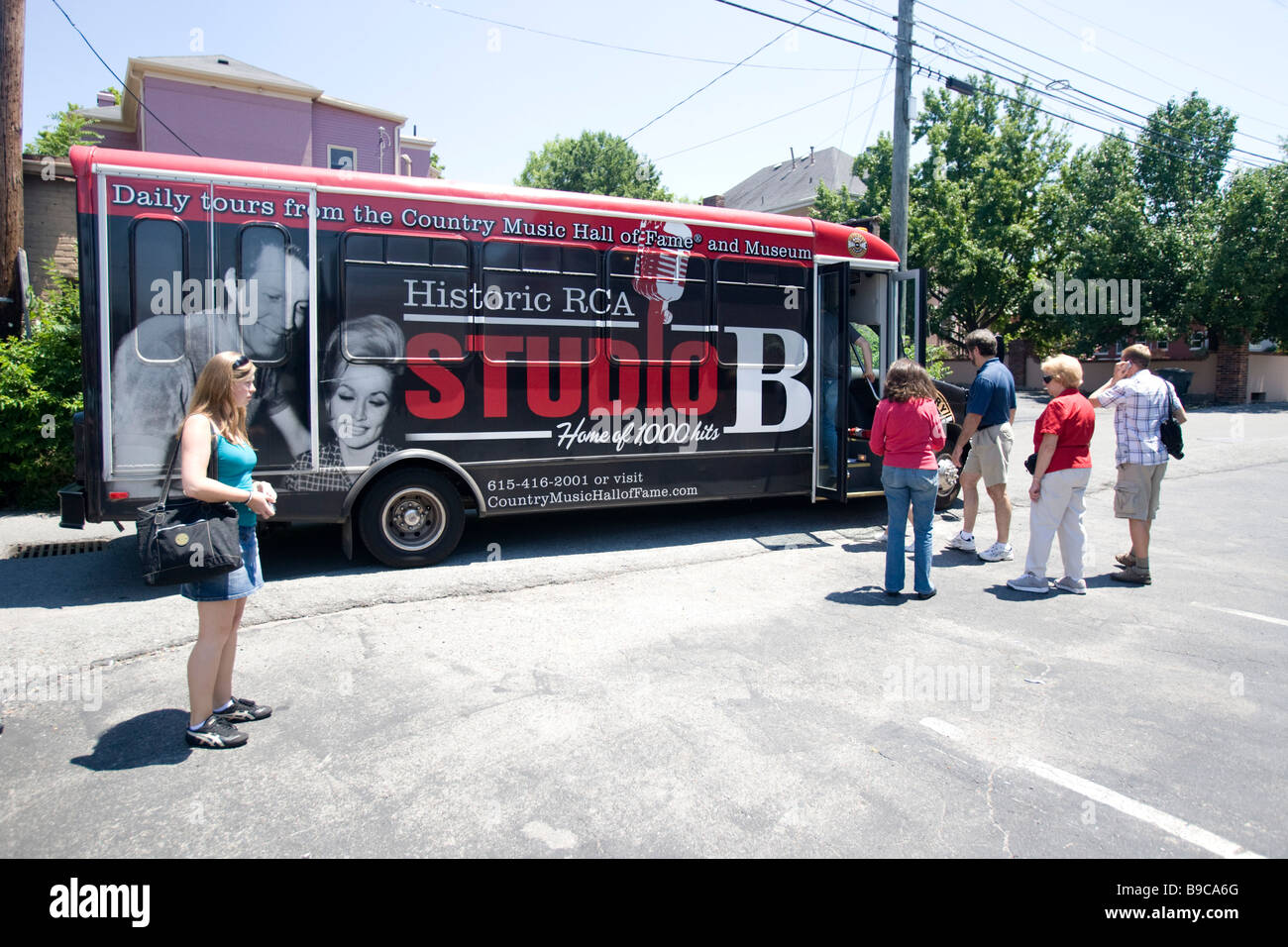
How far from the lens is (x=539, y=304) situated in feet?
24.0

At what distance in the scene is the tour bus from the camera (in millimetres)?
6105

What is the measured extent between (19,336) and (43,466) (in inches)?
63.9

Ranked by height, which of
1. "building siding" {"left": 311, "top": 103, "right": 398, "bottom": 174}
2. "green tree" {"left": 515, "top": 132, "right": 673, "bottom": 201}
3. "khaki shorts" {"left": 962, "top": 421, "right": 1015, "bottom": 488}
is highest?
"green tree" {"left": 515, "top": 132, "right": 673, "bottom": 201}

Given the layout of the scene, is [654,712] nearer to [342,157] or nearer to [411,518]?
[411,518]

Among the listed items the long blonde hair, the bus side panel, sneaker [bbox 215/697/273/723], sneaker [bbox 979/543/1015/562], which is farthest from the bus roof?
sneaker [bbox 215/697/273/723]

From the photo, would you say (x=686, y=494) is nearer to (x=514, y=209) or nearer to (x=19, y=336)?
(x=514, y=209)

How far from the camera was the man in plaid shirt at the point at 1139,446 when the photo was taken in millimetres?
6742

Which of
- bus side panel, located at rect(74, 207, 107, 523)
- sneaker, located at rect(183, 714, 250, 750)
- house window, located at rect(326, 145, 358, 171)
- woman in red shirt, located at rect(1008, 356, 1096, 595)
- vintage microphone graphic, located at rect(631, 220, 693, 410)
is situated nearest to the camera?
sneaker, located at rect(183, 714, 250, 750)

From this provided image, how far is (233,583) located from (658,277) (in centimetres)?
502

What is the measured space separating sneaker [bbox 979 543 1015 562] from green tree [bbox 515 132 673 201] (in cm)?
3968

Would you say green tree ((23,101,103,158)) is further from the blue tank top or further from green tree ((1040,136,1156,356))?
green tree ((1040,136,1156,356))

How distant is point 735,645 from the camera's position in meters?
5.30

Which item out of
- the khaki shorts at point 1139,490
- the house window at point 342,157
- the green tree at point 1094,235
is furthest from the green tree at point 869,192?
the khaki shorts at point 1139,490
